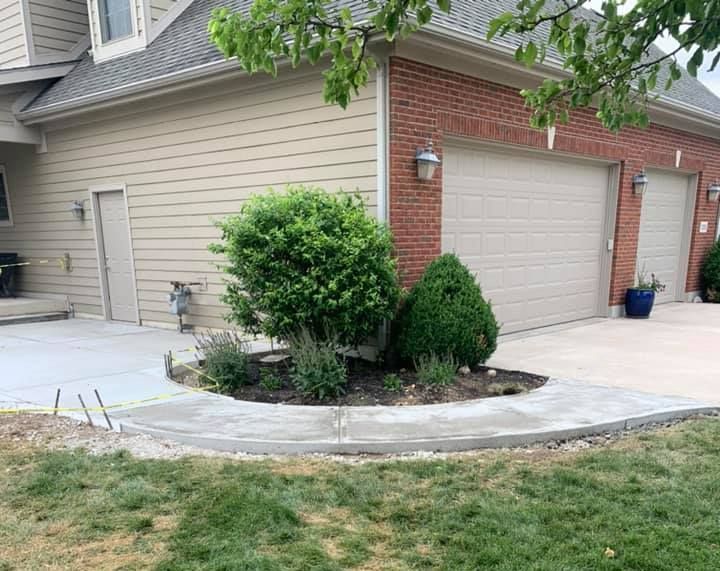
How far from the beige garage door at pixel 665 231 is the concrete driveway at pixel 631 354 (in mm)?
1516

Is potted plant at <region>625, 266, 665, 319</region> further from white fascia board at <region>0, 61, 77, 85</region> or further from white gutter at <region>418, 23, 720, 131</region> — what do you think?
white fascia board at <region>0, 61, 77, 85</region>

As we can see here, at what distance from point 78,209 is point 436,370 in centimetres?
717

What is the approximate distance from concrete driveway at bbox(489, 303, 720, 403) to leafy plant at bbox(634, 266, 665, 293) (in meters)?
0.56

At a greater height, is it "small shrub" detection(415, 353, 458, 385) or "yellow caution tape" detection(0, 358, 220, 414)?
"small shrub" detection(415, 353, 458, 385)

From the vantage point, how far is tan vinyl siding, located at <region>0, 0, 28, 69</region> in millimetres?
9594

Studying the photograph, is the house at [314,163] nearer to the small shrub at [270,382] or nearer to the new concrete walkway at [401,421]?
the small shrub at [270,382]

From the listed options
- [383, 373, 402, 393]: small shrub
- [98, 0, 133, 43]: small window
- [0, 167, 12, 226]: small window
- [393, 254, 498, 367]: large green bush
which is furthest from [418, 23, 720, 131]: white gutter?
[0, 167, 12, 226]: small window

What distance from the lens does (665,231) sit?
1020cm

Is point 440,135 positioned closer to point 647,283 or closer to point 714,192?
point 647,283

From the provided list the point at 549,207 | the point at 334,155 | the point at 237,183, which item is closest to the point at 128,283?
the point at 237,183

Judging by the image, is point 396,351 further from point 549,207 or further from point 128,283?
point 128,283

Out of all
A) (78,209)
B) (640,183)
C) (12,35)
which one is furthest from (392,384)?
(12,35)

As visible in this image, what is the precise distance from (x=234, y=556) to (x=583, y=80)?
313cm

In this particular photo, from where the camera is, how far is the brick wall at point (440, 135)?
5.66 m
